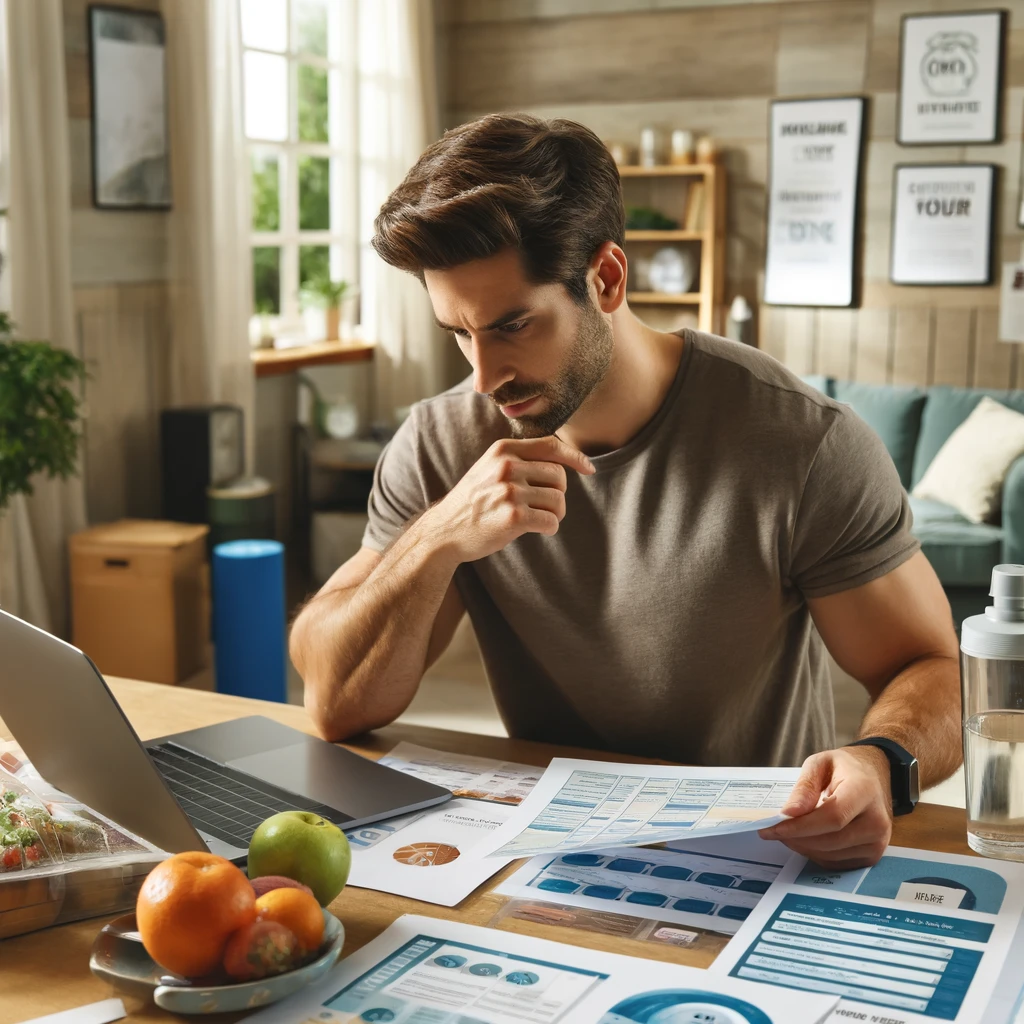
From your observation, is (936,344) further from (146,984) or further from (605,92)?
(146,984)

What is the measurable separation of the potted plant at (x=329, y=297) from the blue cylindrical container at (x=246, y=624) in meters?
1.85

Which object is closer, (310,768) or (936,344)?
(310,768)

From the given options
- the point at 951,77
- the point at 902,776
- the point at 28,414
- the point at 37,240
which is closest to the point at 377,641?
the point at 902,776

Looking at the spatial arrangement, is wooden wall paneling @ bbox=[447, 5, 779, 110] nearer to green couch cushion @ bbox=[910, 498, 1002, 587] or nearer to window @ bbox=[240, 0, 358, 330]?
window @ bbox=[240, 0, 358, 330]

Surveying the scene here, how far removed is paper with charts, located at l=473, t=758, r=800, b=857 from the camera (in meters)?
1.01

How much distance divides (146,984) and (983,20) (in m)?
5.33

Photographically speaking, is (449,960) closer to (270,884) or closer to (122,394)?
(270,884)

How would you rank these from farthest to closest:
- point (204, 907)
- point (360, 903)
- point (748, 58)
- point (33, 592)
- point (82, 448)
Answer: point (748, 58)
point (82, 448)
point (33, 592)
point (360, 903)
point (204, 907)

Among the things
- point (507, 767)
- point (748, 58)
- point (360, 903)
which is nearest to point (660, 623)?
point (507, 767)

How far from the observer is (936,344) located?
17.6 ft

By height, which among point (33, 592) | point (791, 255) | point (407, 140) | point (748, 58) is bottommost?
point (33, 592)

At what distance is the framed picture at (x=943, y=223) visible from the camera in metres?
5.21

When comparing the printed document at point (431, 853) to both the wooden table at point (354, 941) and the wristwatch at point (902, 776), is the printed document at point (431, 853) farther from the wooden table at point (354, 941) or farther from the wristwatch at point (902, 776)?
the wristwatch at point (902, 776)

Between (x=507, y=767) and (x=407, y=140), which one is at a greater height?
(x=407, y=140)
